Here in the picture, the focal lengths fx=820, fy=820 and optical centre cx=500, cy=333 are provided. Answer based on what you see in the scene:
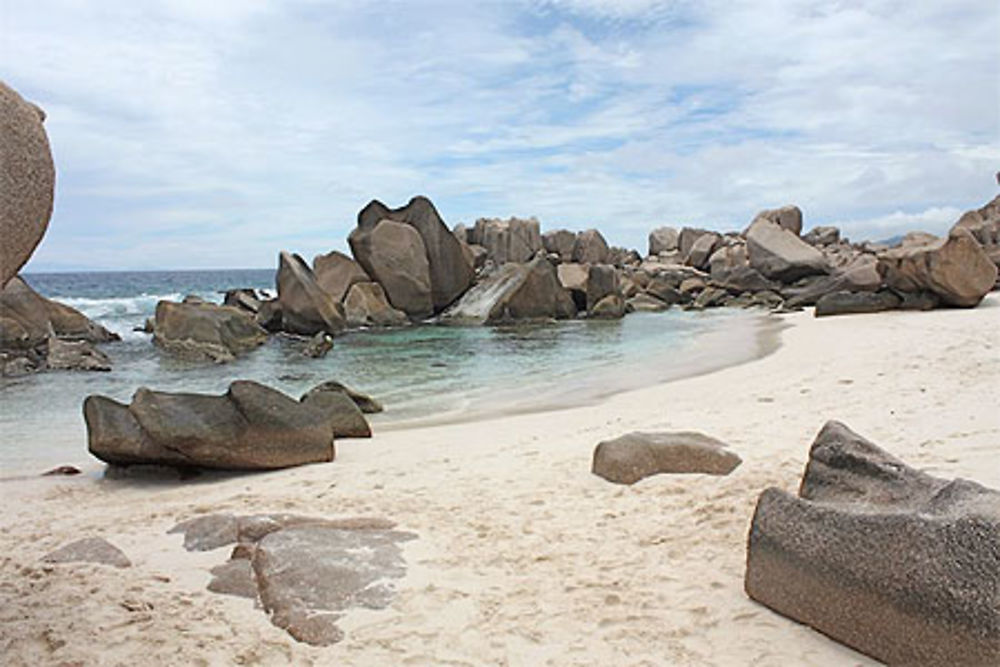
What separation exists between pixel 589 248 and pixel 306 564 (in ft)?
131

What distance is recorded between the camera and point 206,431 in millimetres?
7113

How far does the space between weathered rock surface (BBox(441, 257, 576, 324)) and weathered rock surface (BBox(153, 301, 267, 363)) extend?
8129 millimetres

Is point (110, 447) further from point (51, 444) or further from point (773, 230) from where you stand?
point (773, 230)

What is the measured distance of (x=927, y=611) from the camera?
9.99ft

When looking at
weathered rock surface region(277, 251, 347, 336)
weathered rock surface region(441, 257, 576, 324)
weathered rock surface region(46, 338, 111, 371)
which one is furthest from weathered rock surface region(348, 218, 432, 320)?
weathered rock surface region(46, 338, 111, 371)

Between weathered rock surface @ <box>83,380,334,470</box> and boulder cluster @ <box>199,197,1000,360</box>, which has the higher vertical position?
boulder cluster @ <box>199,197,1000,360</box>

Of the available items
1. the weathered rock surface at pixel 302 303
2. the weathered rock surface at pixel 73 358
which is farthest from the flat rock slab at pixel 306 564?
the weathered rock surface at pixel 302 303

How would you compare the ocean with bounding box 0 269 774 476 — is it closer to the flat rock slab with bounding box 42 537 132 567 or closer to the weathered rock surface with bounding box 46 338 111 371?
the weathered rock surface with bounding box 46 338 111 371

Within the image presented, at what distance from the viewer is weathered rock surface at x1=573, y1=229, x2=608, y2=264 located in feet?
142

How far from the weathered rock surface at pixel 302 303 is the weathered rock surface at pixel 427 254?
3.47 meters

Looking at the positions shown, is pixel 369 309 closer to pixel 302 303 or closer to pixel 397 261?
pixel 397 261

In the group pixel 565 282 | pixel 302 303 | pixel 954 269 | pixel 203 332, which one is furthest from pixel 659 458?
pixel 565 282

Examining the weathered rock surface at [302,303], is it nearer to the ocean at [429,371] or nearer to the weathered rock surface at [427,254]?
the ocean at [429,371]

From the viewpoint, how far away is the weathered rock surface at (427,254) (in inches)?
1113
